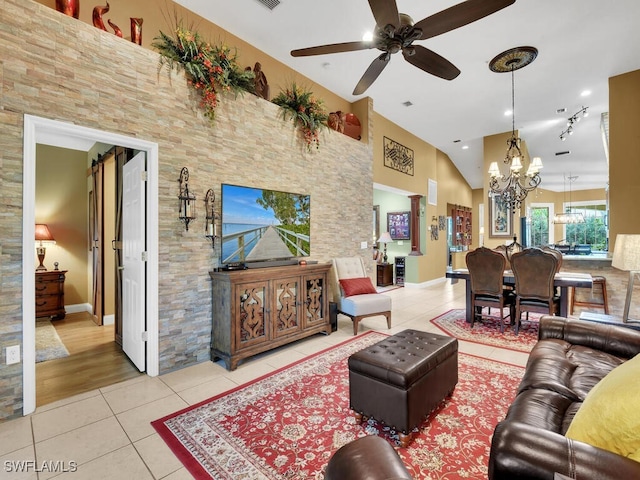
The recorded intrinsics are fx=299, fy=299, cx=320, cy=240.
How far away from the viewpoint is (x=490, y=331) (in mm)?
4199

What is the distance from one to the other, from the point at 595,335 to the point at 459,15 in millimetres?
2588

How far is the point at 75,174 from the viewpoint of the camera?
17.7 ft

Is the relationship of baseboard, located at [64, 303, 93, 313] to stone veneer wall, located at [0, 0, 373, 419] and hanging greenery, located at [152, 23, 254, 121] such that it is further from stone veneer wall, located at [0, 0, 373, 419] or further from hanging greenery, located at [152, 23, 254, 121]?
hanging greenery, located at [152, 23, 254, 121]

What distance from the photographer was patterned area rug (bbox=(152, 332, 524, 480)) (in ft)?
5.65

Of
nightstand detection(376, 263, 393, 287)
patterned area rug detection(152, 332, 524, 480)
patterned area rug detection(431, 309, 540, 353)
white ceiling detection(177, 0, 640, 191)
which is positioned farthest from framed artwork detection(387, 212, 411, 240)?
patterned area rug detection(152, 332, 524, 480)

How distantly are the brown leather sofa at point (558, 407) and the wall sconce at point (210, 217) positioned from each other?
114 inches

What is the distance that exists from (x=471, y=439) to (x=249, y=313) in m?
A: 2.17

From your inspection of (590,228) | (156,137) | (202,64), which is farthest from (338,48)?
(590,228)

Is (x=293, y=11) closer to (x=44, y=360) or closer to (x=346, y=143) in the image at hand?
(x=346, y=143)

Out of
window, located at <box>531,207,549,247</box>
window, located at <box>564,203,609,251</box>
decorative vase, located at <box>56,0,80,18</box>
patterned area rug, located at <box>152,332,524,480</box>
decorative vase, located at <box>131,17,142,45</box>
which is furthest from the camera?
window, located at <box>531,207,549,247</box>

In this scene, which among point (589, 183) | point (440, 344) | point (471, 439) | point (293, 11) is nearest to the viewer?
point (471, 439)

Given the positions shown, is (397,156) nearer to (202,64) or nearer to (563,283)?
(563,283)

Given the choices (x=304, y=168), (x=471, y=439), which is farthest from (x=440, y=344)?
(x=304, y=168)

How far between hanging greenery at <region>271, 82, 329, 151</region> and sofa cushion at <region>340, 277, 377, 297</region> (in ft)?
6.68
